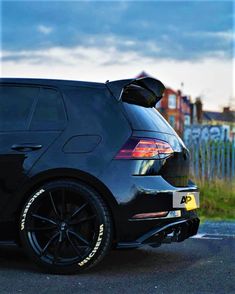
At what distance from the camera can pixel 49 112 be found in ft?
16.3

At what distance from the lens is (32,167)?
15.5 feet

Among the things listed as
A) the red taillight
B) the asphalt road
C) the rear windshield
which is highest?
the rear windshield

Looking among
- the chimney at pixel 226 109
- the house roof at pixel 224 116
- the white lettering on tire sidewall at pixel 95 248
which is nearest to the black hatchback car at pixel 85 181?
the white lettering on tire sidewall at pixel 95 248

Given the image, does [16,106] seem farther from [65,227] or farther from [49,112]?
[65,227]

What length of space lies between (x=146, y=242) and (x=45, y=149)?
1.13 metres

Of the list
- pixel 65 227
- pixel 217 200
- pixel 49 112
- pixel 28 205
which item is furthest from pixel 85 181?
pixel 217 200

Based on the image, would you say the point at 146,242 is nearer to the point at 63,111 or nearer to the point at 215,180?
the point at 63,111

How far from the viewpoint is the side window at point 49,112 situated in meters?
4.88

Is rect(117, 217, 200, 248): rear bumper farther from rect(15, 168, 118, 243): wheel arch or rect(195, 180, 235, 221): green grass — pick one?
rect(195, 180, 235, 221): green grass

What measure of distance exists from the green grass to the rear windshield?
4.13m

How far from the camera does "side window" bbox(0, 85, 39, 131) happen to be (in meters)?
4.93

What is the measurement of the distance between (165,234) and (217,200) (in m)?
5.73

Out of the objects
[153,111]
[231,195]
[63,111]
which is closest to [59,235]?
[63,111]

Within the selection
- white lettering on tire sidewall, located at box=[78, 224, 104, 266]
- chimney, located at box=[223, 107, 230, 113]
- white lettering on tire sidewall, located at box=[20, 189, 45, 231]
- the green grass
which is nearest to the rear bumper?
white lettering on tire sidewall, located at box=[78, 224, 104, 266]
